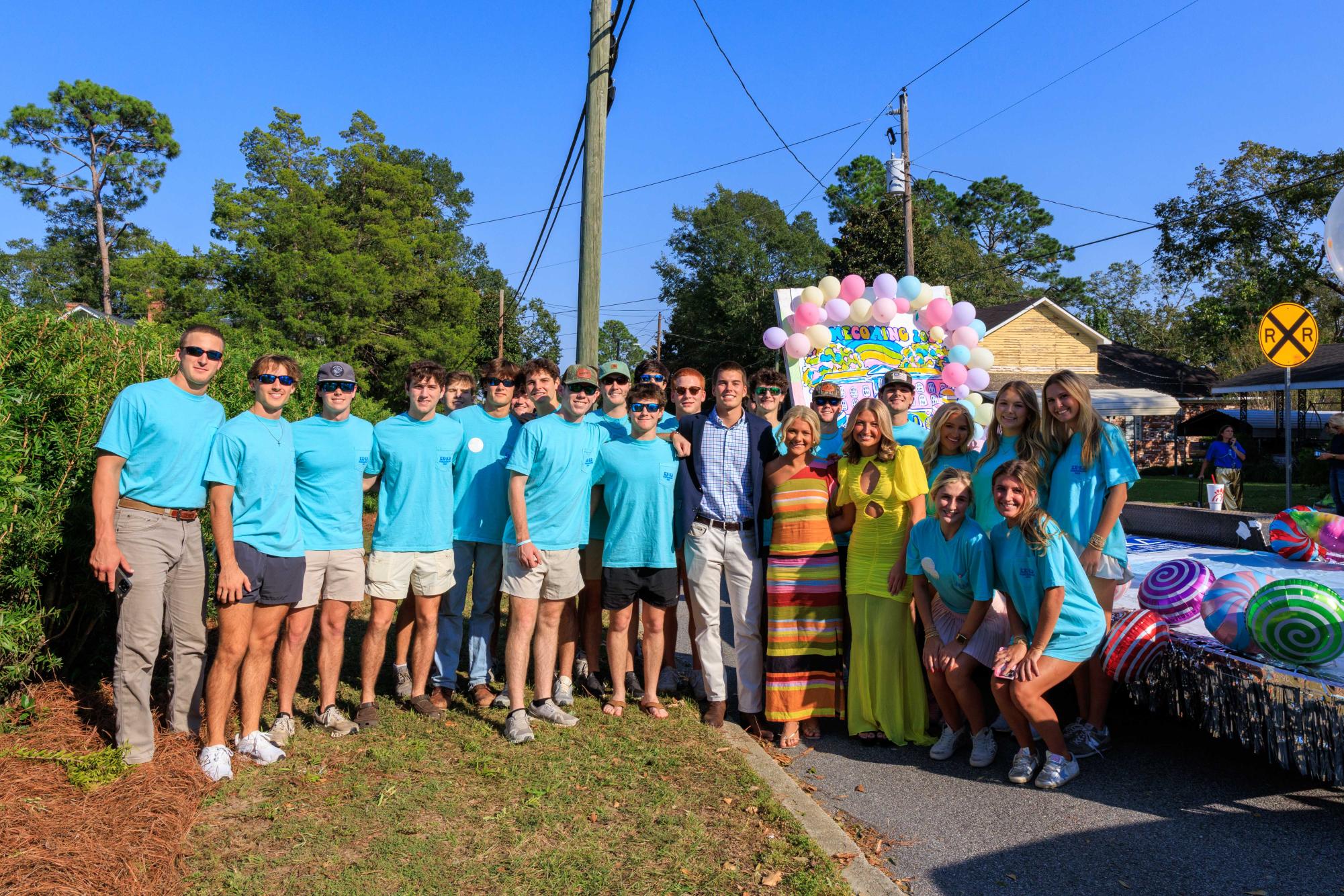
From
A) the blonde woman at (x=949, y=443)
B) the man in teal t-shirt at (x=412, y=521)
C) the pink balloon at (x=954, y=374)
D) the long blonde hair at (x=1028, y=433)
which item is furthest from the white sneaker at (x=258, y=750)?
the pink balloon at (x=954, y=374)

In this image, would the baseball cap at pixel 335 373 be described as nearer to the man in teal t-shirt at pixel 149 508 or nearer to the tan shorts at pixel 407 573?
the man in teal t-shirt at pixel 149 508

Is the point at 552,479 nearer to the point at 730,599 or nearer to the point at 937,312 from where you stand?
the point at 730,599

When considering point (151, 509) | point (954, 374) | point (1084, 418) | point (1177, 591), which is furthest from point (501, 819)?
point (954, 374)

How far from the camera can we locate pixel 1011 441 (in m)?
4.76

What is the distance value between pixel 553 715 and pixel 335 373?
2.17 metres

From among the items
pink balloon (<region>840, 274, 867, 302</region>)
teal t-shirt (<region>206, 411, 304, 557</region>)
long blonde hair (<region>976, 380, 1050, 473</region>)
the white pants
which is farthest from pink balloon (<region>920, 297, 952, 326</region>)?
teal t-shirt (<region>206, 411, 304, 557</region>)

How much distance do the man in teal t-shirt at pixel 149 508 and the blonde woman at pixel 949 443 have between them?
12.0 ft

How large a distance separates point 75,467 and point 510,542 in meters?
→ 2.11

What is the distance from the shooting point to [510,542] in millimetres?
4844

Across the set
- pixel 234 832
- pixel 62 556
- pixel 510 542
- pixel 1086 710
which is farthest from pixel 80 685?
pixel 1086 710

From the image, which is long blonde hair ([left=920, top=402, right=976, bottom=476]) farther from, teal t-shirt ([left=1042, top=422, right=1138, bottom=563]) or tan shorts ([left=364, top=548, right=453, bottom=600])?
tan shorts ([left=364, top=548, right=453, bottom=600])

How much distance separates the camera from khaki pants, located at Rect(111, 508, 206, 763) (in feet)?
12.6

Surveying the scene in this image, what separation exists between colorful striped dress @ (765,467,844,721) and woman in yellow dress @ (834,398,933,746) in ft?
0.44

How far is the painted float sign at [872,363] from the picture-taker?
330 inches
